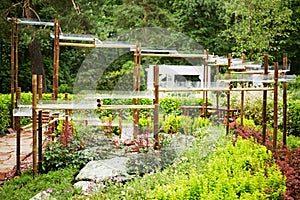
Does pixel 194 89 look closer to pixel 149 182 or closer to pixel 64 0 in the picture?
pixel 149 182

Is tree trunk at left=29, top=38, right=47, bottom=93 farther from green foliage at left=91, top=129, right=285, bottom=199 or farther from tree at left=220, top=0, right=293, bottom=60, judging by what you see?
green foliage at left=91, top=129, right=285, bottom=199

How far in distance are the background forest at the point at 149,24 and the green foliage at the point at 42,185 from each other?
6.51 m

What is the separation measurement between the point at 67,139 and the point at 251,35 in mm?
10126

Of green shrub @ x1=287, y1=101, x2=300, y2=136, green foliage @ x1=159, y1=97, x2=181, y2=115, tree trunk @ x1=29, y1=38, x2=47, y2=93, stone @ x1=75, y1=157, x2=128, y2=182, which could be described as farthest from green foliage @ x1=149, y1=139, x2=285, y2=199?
tree trunk @ x1=29, y1=38, x2=47, y2=93

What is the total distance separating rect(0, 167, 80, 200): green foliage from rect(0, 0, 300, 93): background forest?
6.51m

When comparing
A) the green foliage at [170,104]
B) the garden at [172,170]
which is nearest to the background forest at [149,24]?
the green foliage at [170,104]

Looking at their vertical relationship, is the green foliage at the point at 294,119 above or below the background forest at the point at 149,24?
below

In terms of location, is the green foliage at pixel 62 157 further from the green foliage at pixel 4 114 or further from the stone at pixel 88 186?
the green foliage at pixel 4 114

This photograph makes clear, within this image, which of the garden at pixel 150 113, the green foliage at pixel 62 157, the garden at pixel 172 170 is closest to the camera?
the garden at pixel 172 170

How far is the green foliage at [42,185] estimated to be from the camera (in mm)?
4724

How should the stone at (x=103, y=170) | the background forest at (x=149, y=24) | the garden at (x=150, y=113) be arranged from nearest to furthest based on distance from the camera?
the garden at (x=150, y=113)
the stone at (x=103, y=170)
the background forest at (x=149, y=24)

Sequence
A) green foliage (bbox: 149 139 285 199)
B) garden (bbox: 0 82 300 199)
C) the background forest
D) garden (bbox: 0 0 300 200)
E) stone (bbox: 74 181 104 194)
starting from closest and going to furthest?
green foliage (bbox: 149 139 285 199) < garden (bbox: 0 82 300 199) < stone (bbox: 74 181 104 194) < garden (bbox: 0 0 300 200) < the background forest

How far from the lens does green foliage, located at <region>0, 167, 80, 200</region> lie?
4.72 metres

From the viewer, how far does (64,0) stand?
43.3 feet
